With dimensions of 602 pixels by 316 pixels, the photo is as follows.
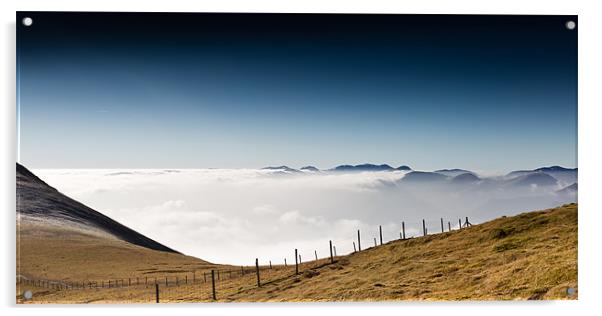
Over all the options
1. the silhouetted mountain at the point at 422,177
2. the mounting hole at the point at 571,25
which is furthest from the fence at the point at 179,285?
the mounting hole at the point at 571,25

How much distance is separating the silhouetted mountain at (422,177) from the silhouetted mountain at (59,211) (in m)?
2.05

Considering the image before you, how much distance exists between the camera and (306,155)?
19.5ft

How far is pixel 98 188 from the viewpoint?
18.9ft

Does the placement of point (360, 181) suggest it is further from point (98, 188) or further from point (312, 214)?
point (98, 188)

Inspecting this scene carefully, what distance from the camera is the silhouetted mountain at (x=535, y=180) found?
5.88 metres

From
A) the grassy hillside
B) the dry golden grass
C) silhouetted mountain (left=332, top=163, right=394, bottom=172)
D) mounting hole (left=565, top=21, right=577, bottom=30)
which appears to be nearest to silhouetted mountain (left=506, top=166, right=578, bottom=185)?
the dry golden grass

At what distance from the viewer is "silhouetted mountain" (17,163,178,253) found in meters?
5.51

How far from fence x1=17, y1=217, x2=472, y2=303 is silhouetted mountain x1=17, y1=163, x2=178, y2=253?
0.31 metres

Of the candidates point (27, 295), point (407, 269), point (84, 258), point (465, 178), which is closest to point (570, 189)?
point (465, 178)

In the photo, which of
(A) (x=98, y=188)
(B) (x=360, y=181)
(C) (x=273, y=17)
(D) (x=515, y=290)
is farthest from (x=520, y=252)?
(A) (x=98, y=188)

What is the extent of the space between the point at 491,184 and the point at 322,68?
172 cm

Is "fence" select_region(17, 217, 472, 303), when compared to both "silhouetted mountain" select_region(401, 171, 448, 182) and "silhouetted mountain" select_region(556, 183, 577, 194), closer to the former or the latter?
"silhouetted mountain" select_region(401, 171, 448, 182)

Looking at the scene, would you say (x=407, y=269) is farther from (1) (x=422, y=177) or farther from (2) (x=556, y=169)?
(2) (x=556, y=169)
